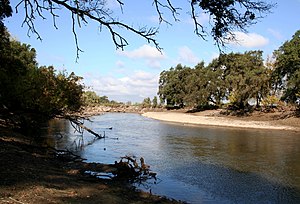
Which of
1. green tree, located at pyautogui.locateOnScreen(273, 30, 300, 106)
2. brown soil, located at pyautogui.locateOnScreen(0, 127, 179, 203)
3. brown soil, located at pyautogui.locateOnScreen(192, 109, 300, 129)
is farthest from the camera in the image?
brown soil, located at pyautogui.locateOnScreen(192, 109, 300, 129)

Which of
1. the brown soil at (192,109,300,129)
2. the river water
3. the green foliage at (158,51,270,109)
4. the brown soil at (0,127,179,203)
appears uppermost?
the green foliage at (158,51,270,109)

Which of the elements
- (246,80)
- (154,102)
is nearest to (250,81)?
(246,80)

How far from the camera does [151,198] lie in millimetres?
9586

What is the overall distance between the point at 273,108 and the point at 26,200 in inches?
2059

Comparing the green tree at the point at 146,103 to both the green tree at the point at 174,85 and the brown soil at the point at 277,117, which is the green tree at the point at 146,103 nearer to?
the green tree at the point at 174,85

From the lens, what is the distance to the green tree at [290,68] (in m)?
41.3

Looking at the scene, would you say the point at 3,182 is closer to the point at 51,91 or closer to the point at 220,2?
the point at 220,2

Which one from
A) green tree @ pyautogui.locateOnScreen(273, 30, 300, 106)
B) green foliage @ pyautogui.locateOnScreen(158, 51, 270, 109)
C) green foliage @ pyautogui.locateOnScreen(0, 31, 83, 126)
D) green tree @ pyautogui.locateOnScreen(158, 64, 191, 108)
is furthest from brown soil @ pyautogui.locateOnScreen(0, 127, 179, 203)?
green tree @ pyautogui.locateOnScreen(158, 64, 191, 108)

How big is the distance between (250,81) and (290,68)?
408 inches

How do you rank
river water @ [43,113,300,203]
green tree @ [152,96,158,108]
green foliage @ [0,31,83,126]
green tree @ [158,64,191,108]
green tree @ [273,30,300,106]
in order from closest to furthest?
river water @ [43,113,300,203] < green foliage @ [0,31,83,126] < green tree @ [273,30,300,106] < green tree @ [158,64,191,108] < green tree @ [152,96,158,108]

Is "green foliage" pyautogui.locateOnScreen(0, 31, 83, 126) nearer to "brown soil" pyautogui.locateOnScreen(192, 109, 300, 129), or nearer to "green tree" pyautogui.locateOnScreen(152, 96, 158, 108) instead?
"brown soil" pyautogui.locateOnScreen(192, 109, 300, 129)

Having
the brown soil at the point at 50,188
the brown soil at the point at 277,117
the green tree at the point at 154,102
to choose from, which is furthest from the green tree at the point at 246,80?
the green tree at the point at 154,102

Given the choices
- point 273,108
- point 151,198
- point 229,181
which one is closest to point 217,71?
A: point 273,108

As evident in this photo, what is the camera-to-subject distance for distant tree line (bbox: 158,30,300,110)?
42.8 meters
